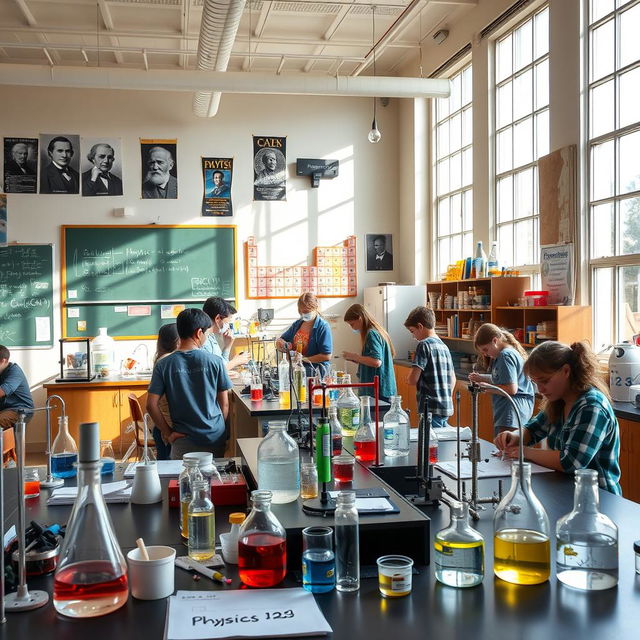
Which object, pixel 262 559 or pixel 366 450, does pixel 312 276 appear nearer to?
pixel 366 450

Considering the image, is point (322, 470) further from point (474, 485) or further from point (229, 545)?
point (474, 485)

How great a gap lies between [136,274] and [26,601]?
262 inches

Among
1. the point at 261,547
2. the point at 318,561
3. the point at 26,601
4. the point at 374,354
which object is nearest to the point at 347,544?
the point at 318,561

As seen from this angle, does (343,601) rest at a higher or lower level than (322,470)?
lower

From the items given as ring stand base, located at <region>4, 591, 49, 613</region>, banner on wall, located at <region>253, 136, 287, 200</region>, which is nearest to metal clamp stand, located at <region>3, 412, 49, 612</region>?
ring stand base, located at <region>4, 591, 49, 613</region>

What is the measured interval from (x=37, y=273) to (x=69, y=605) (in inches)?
270

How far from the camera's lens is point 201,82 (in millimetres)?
6363

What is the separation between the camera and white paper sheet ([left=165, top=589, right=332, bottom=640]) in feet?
4.63

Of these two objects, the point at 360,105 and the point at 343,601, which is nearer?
the point at 343,601

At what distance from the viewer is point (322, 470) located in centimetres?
194

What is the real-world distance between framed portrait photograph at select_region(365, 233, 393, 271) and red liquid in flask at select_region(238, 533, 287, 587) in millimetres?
7025

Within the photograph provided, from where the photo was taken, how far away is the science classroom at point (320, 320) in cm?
160

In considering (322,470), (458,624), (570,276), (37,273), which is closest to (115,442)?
(37,273)

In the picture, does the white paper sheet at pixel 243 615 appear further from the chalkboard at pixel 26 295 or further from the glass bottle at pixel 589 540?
the chalkboard at pixel 26 295
